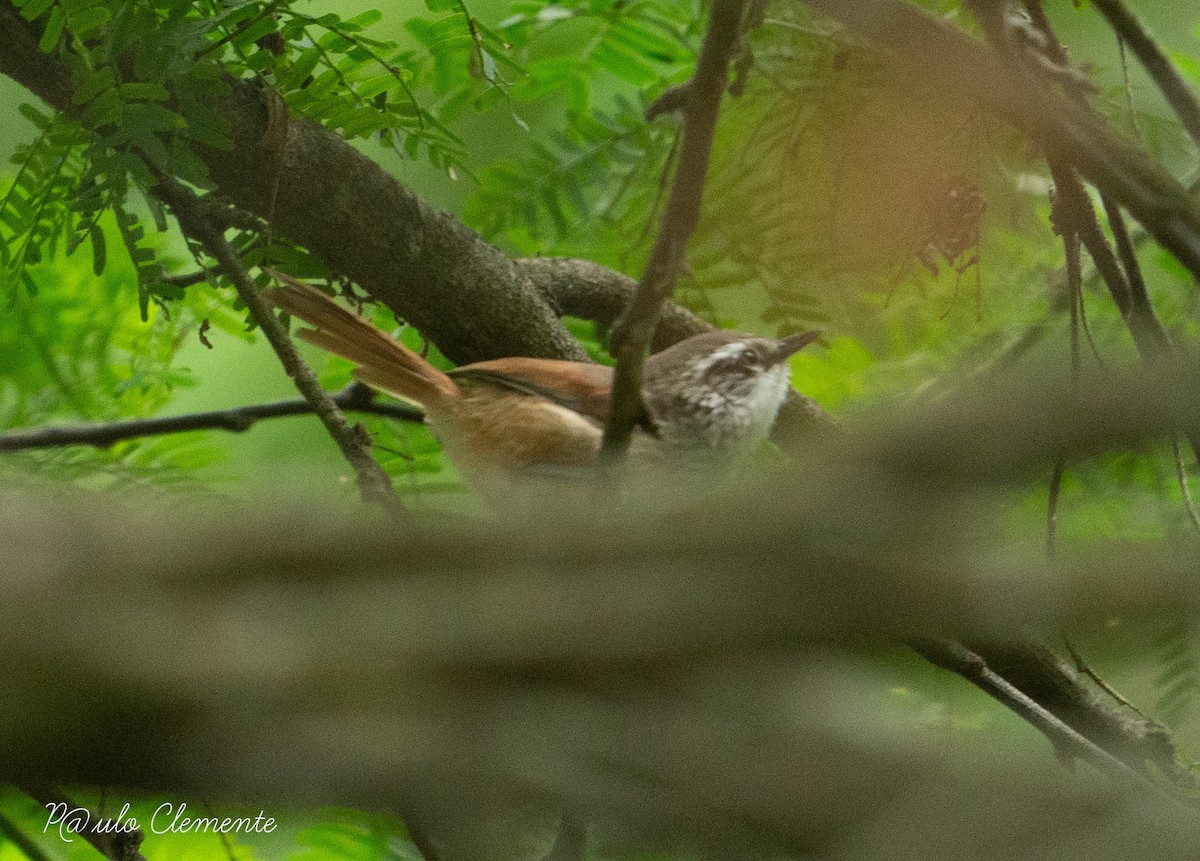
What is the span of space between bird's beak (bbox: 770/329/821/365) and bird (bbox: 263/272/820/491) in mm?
29

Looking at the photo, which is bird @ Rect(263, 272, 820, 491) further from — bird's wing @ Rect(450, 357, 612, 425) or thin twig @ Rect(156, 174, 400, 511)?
thin twig @ Rect(156, 174, 400, 511)

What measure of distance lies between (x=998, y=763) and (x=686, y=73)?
204 cm

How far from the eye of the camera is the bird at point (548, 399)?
80.1 inches

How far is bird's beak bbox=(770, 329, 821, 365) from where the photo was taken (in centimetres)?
229

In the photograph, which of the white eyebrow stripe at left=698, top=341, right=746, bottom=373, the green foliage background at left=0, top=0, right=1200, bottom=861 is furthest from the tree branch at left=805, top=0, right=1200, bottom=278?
the white eyebrow stripe at left=698, top=341, right=746, bottom=373

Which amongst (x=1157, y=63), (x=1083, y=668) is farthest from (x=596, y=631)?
(x=1157, y=63)

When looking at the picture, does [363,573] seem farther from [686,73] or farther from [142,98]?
[686,73]

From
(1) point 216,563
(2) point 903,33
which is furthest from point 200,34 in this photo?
(1) point 216,563

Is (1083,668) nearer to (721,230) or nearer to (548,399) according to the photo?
(548,399)

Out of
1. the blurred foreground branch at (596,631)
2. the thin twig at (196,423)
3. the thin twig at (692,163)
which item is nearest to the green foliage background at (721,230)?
the thin twig at (196,423)

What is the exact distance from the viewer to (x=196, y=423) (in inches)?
89.6

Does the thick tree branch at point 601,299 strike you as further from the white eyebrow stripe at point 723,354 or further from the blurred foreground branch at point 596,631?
the blurred foreground branch at point 596,631

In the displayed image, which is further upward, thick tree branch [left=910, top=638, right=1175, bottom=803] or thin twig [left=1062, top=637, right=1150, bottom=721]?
thin twig [left=1062, top=637, right=1150, bottom=721]

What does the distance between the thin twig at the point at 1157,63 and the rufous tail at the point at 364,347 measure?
121cm
